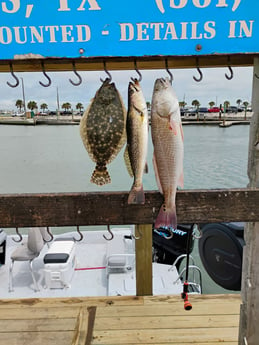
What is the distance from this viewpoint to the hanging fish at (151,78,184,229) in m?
1.05

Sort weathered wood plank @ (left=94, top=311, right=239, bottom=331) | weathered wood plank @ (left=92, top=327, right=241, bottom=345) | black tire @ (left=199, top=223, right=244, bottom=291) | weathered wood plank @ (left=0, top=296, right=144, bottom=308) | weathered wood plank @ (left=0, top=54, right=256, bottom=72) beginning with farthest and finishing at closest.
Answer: black tire @ (left=199, top=223, right=244, bottom=291), weathered wood plank @ (left=0, top=296, right=144, bottom=308), weathered wood plank @ (left=94, top=311, right=239, bottom=331), weathered wood plank @ (left=92, top=327, right=241, bottom=345), weathered wood plank @ (left=0, top=54, right=256, bottom=72)

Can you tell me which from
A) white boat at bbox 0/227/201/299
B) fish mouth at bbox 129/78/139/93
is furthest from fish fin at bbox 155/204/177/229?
white boat at bbox 0/227/201/299

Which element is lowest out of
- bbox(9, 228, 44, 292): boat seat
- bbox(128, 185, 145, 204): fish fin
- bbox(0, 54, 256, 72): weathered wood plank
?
bbox(9, 228, 44, 292): boat seat

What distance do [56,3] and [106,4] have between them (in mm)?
192

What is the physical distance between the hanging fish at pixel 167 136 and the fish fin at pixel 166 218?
7cm

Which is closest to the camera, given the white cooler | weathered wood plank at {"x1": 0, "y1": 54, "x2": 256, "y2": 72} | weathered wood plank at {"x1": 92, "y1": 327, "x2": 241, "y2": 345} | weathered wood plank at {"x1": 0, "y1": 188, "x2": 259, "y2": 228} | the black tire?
weathered wood plank at {"x1": 0, "y1": 54, "x2": 256, "y2": 72}

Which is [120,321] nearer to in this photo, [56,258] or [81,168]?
[56,258]

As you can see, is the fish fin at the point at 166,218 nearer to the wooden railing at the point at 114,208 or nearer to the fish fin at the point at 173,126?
the wooden railing at the point at 114,208

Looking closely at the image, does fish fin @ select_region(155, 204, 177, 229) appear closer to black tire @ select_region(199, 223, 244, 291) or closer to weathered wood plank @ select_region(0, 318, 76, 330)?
weathered wood plank @ select_region(0, 318, 76, 330)

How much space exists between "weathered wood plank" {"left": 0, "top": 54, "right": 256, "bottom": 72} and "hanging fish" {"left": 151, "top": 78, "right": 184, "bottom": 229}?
189mm

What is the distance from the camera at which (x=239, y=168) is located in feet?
43.5

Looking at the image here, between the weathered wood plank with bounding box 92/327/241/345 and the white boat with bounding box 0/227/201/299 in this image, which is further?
the white boat with bounding box 0/227/201/299

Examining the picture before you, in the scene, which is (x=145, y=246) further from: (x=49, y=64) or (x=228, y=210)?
(x=49, y=64)

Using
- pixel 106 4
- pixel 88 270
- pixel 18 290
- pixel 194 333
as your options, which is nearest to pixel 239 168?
pixel 88 270
